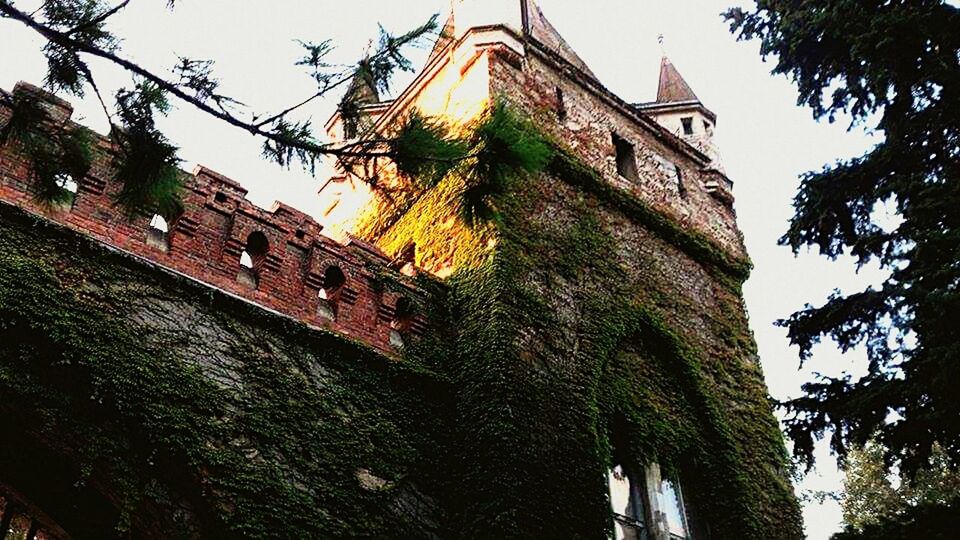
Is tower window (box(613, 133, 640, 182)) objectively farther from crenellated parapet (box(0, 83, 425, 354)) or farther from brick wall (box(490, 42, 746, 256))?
crenellated parapet (box(0, 83, 425, 354))

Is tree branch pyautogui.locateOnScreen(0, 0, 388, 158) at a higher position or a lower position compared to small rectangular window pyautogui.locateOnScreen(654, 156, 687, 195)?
lower

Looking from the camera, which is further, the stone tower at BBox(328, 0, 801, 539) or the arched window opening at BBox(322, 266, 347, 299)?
the arched window opening at BBox(322, 266, 347, 299)

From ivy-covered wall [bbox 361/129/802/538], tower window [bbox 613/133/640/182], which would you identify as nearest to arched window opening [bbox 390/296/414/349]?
ivy-covered wall [bbox 361/129/802/538]

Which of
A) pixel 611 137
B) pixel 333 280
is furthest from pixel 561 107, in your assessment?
pixel 333 280

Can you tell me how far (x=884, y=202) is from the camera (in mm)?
9383

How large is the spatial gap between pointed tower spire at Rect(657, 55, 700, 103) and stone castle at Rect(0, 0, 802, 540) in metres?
3.58

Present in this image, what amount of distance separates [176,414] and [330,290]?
203cm

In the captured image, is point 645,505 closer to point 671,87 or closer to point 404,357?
point 404,357

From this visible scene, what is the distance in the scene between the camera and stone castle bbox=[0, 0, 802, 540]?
5.46 m

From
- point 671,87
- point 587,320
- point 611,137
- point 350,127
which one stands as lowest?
point 350,127

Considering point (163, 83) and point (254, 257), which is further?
point (254, 257)

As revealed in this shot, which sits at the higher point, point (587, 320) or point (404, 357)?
point (587, 320)

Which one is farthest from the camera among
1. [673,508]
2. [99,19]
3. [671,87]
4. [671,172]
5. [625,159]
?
[671,87]

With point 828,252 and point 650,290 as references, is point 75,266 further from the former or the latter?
point 828,252
